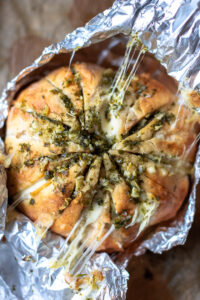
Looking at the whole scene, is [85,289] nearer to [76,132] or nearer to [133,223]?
[133,223]

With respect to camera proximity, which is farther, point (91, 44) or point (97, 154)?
point (91, 44)

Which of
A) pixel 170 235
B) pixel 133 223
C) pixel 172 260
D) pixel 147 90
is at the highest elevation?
pixel 147 90

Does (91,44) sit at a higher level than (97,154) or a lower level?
higher

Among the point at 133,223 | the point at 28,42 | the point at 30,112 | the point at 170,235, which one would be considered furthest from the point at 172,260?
the point at 28,42
